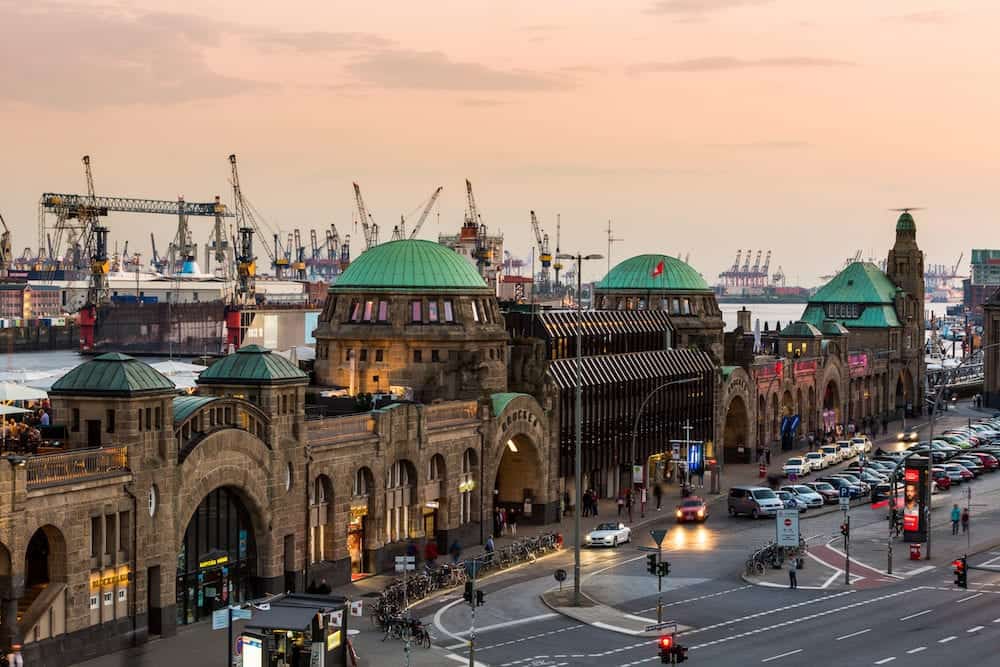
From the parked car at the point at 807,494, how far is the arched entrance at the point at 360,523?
38.1 meters

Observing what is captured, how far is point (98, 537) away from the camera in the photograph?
70.6 metres

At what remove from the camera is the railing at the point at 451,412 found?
100562mm

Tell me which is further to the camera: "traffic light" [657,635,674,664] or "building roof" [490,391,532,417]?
"building roof" [490,391,532,417]

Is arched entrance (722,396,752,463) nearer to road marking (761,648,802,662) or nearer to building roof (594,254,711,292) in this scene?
building roof (594,254,711,292)

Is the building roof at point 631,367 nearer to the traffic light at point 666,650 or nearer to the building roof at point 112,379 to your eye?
the building roof at point 112,379

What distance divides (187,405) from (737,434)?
278 ft

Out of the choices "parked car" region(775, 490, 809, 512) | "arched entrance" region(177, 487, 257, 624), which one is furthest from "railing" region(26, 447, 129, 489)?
"parked car" region(775, 490, 809, 512)

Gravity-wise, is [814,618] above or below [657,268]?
below

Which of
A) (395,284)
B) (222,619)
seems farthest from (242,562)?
(395,284)

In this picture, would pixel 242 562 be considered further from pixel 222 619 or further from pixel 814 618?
pixel 814 618

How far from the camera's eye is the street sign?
93.9m

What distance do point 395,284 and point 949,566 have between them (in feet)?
120

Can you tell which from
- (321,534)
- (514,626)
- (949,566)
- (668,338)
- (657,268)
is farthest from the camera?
(657,268)

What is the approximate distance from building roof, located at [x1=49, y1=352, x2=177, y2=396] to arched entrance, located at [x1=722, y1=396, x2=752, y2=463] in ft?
286
